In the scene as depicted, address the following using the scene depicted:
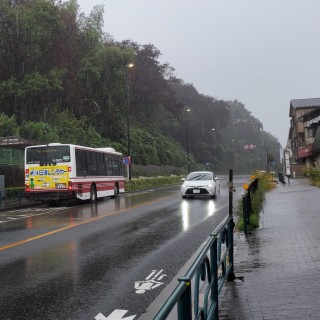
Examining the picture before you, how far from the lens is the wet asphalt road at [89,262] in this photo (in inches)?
225

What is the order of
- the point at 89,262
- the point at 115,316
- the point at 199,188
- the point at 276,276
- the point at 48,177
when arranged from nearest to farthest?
1. the point at 115,316
2. the point at 276,276
3. the point at 89,262
4. the point at 48,177
5. the point at 199,188

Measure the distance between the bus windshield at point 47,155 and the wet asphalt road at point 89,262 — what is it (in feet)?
22.0

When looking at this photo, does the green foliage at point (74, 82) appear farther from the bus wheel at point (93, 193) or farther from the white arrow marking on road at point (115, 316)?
the white arrow marking on road at point (115, 316)

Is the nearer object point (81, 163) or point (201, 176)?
point (81, 163)

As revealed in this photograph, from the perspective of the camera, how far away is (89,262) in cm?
817

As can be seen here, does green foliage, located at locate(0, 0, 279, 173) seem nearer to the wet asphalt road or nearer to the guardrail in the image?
the wet asphalt road

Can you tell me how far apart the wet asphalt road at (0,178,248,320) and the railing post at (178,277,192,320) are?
8.43 ft

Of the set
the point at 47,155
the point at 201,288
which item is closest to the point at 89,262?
the point at 201,288

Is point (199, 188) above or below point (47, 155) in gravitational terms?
below

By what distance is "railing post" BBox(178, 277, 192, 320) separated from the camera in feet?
9.29

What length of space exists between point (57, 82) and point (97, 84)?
10.6 m

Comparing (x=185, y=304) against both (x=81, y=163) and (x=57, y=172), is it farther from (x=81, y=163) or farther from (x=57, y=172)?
(x=81, y=163)

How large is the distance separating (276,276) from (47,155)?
1709 cm

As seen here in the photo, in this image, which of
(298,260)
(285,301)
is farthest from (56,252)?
(285,301)
